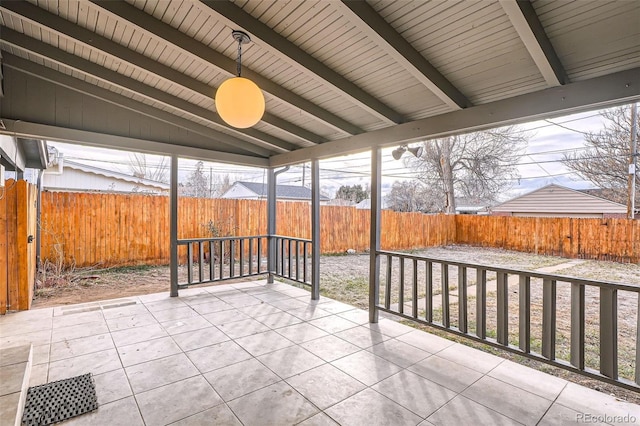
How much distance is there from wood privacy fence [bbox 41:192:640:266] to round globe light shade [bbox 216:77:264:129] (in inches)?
220

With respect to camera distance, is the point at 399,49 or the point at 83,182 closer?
the point at 399,49

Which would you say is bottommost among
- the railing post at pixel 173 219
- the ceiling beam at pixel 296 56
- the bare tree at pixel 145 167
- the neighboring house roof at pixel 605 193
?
the railing post at pixel 173 219

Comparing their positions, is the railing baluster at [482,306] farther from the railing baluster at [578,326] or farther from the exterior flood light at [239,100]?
the exterior flood light at [239,100]

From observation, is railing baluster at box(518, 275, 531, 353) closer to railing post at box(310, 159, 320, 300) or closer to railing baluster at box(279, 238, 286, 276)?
railing post at box(310, 159, 320, 300)

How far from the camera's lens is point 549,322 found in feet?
7.83

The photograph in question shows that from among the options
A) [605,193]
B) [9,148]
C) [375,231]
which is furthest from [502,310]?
[605,193]

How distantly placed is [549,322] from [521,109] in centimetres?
166

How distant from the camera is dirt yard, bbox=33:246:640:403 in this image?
3.08 meters

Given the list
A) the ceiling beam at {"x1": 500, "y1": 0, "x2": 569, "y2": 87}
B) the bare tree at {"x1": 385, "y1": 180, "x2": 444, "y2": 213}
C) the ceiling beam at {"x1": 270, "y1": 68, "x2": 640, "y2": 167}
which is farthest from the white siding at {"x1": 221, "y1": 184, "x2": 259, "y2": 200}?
the ceiling beam at {"x1": 500, "y1": 0, "x2": 569, "y2": 87}

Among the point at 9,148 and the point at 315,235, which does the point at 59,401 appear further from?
the point at 9,148

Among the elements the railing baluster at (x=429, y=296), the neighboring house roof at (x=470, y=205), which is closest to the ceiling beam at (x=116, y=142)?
the railing baluster at (x=429, y=296)

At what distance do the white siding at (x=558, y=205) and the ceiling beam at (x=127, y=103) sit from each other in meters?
12.3

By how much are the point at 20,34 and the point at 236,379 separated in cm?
349

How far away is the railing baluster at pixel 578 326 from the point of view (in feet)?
7.35
